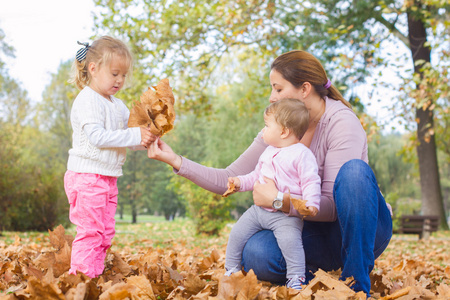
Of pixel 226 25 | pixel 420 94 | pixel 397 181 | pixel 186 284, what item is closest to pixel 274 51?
pixel 226 25

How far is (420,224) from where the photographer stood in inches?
446

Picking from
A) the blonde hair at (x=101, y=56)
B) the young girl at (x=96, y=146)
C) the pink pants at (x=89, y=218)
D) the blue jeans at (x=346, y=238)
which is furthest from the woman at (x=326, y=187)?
the blonde hair at (x=101, y=56)

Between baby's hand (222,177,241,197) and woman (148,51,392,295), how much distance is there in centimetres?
13

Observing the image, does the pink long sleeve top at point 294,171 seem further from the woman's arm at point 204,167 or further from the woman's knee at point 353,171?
the woman's arm at point 204,167

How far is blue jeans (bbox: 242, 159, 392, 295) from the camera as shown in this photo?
2268 mm

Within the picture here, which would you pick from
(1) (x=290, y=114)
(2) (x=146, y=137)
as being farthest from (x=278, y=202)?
(2) (x=146, y=137)

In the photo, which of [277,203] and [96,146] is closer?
[277,203]

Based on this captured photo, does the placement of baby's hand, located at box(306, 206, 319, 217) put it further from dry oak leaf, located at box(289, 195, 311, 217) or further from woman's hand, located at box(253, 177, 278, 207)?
woman's hand, located at box(253, 177, 278, 207)

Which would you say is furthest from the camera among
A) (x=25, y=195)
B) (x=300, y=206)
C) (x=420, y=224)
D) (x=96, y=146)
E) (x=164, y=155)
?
(x=420, y=224)

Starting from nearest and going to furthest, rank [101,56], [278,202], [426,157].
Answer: [278,202], [101,56], [426,157]

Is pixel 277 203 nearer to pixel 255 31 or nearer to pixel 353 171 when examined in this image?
pixel 353 171

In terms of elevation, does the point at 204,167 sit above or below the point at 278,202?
above

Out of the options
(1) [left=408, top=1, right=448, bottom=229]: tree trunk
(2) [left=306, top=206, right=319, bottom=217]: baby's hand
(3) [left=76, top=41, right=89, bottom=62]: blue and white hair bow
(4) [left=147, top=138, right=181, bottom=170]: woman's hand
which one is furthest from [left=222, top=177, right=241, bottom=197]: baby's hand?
(1) [left=408, top=1, right=448, bottom=229]: tree trunk

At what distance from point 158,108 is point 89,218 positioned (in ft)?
2.74
